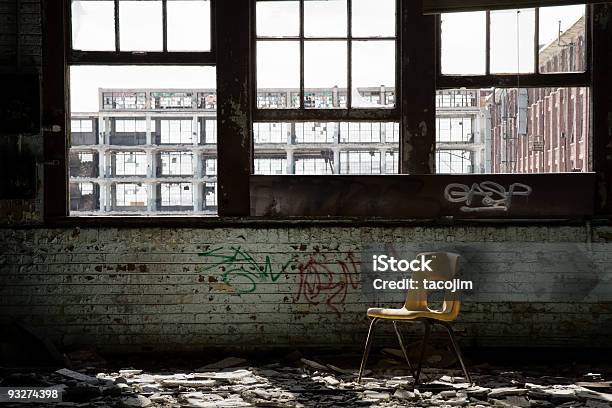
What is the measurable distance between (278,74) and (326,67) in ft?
1.26

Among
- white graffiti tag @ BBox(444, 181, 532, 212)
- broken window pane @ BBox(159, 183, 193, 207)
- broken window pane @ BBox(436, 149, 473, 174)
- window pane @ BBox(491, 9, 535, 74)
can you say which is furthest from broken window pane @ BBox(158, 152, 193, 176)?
window pane @ BBox(491, 9, 535, 74)

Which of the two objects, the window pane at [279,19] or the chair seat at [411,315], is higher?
the window pane at [279,19]

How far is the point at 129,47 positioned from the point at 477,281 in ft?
10.9

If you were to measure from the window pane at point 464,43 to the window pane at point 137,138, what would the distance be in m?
1.88

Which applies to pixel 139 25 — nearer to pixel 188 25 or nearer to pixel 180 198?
pixel 188 25

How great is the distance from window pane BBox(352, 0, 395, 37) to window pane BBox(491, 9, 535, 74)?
Result: 81cm

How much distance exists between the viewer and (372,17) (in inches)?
234

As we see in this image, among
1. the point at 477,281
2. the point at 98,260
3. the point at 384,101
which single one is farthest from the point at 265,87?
the point at 477,281

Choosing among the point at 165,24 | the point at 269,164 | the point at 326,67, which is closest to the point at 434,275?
the point at 269,164

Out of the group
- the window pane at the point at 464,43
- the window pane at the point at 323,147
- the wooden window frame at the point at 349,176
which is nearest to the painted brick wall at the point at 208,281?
the wooden window frame at the point at 349,176

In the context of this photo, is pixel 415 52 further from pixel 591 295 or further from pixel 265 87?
pixel 591 295

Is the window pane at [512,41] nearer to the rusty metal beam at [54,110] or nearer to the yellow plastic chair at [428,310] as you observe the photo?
the yellow plastic chair at [428,310]

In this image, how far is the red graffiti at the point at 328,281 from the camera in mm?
5871

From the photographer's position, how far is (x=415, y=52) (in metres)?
5.87
